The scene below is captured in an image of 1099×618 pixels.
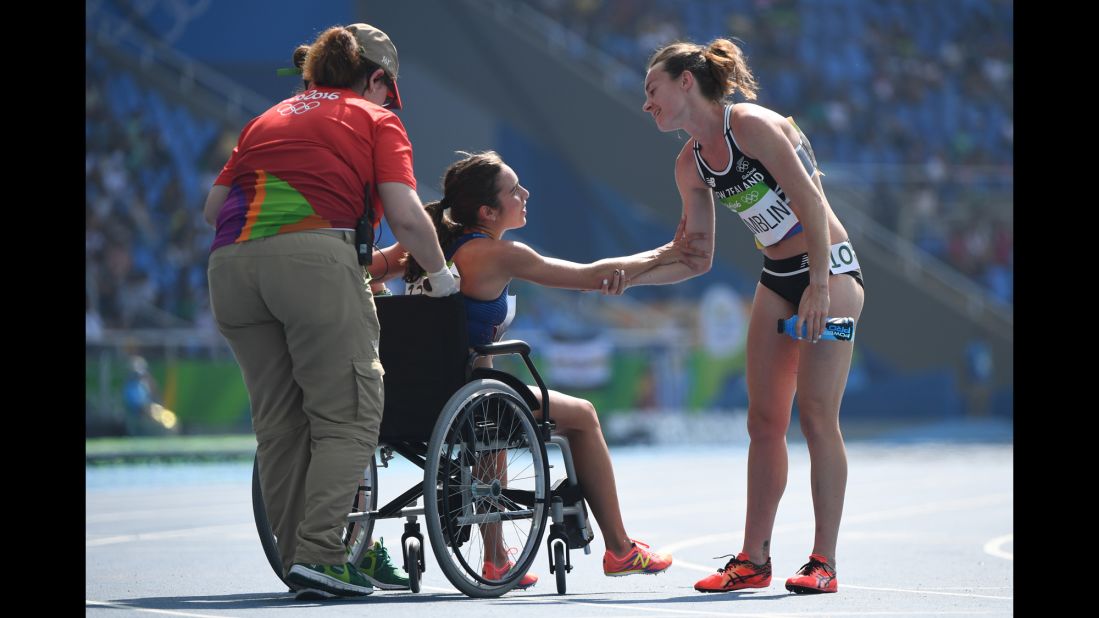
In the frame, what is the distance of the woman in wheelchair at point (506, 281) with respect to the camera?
523cm

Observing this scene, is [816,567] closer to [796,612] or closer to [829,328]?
[796,612]

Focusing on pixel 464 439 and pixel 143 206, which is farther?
pixel 143 206

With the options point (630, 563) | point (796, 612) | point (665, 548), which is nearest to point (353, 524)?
point (630, 563)

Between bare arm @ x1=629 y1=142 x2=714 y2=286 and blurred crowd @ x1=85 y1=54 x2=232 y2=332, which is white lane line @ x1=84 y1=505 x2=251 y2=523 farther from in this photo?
blurred crowd @ x1=85 y1=54 x2=232 y2=332

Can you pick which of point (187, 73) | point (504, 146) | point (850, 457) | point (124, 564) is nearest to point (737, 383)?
point (850, 457)

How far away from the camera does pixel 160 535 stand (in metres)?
8.17

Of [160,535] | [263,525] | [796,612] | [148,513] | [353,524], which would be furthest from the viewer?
[148,513]

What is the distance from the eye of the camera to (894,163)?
24.5 meters

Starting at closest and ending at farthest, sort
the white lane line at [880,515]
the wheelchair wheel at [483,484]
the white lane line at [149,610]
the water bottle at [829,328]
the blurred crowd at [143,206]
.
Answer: the white lane line at [149,610] < the wheelchair wheel at [483,484] < the water bottle at [829,328] < the white lane line at [880,515] < the blurred crowd at [143,206]

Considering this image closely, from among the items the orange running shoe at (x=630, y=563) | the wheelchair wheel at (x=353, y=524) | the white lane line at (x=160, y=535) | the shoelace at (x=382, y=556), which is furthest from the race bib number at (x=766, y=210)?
the white lane line at (x=160, y=535)

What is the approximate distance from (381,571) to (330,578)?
613 mm

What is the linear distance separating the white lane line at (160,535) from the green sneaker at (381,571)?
2756 mm

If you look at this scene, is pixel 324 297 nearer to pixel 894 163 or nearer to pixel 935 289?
pixel 935 289

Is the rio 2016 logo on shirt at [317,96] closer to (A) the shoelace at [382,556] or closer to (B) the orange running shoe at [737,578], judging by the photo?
(A) the shoelace at [382,556]
